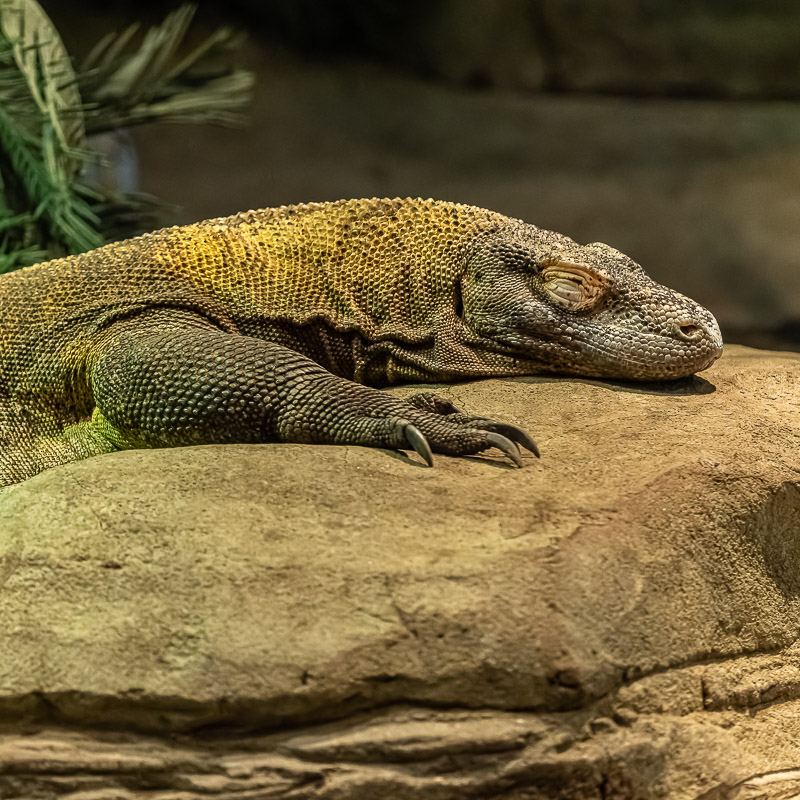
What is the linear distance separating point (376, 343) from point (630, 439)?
1478 millimetres

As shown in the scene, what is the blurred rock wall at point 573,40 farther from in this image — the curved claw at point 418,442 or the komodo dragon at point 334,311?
the curved claw at point 418,442

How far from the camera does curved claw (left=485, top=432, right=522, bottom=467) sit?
3.76 m

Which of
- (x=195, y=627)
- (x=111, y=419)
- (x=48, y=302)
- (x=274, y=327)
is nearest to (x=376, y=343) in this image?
(x=274, y=327)

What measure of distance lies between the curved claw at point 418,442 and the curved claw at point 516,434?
1.00 ft

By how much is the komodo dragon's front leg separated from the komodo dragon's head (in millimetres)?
876

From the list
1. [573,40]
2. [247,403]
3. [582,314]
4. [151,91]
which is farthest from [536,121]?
[247,403]

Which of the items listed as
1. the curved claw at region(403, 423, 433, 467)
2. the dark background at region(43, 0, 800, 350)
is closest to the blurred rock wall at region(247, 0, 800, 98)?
the dark background at region(43, 0, 800, 350)

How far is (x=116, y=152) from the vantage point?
9.24 m

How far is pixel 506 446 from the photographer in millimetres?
3781

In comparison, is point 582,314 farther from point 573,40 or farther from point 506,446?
point 573,40

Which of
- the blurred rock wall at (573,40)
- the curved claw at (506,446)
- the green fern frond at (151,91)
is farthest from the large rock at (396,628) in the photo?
the blurred rock wall at (573,40)

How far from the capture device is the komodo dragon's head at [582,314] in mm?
4625

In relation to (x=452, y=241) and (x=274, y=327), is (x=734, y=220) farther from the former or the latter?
(x=274, y=327)

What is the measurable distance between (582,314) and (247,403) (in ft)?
5.69
